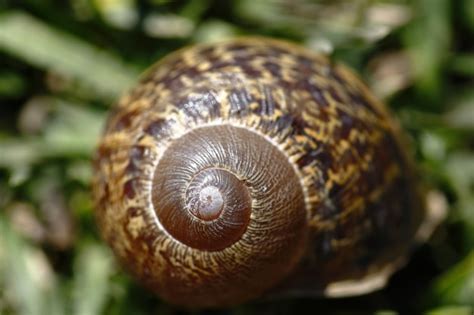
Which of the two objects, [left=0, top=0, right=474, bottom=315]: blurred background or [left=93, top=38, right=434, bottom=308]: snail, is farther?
[left=0, top=0, right=474, bottom=315]: blurred background

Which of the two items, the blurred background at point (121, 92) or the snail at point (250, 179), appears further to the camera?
the blurred background at point (121, 92)

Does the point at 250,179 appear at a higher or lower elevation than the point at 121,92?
lower

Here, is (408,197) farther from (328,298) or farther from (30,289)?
(30,289)

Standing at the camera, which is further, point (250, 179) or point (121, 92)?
point (121, 92)

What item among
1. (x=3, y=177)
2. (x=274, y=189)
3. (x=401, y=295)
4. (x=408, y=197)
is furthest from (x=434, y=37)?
(x=3, y=177)
